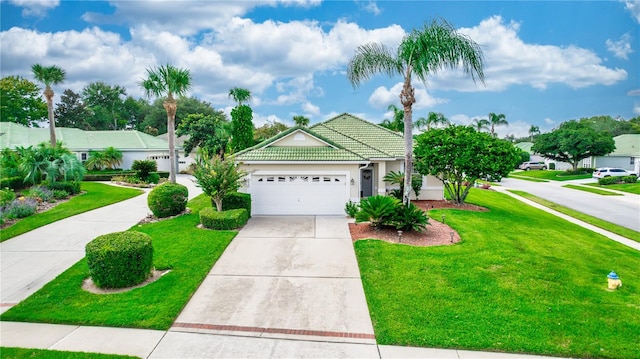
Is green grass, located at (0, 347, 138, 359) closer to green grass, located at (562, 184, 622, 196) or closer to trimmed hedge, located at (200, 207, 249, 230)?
trimmed hedge, located at (200, 207, 249, 230)

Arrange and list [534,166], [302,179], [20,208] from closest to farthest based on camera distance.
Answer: [20,208] < [302,179] < [534,166]

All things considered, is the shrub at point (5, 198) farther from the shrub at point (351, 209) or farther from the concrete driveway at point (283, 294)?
the shrub at point (351, 209)

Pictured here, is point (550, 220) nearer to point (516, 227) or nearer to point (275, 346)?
point (516, 227)

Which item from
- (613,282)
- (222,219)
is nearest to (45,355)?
(222,219)

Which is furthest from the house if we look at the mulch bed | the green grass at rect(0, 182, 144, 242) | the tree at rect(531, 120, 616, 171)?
the tree at rect(531, 120, 616, 171)

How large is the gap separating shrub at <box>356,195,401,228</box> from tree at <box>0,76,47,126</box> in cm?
4801

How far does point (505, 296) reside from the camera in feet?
26.3

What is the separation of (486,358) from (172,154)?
16.6 meters

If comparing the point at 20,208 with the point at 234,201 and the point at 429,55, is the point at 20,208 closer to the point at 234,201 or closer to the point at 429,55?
the point at 234,201

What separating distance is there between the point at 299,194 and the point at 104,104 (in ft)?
185

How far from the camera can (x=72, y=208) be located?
16.7 meters

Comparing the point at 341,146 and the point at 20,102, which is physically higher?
the point at 20,102

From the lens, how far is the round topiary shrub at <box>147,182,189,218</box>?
15143 mm

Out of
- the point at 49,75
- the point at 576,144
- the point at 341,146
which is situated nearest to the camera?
the point at 341,146
